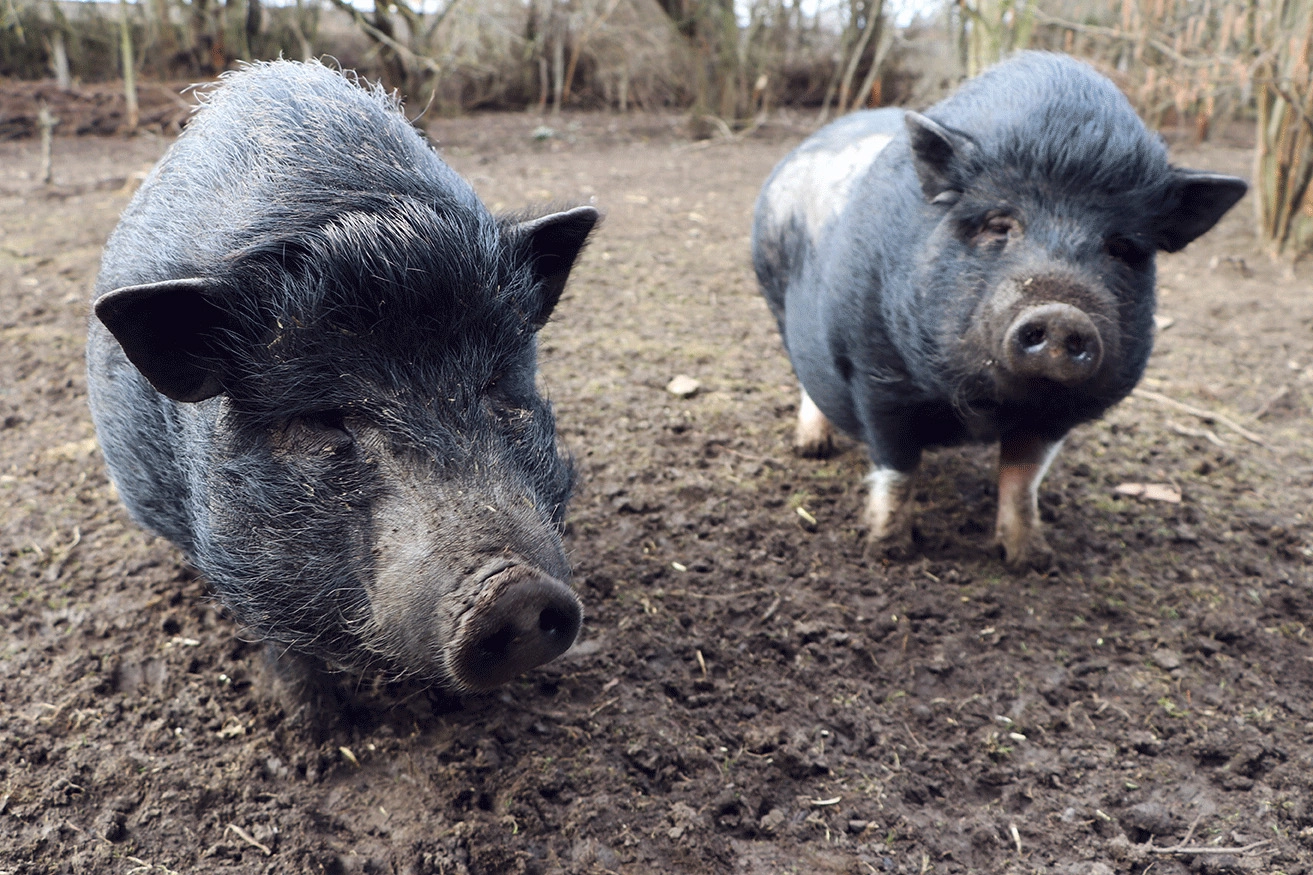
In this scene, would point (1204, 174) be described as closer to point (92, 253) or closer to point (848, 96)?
point (92, 253)

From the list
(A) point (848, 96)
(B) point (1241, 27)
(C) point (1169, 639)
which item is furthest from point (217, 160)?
(A) point (848, 96)

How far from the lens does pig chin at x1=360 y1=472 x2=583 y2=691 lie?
1.90m

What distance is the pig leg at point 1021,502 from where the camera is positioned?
12.1 ft

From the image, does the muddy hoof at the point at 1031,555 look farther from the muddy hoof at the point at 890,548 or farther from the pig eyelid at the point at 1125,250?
the pig eyelid at the point at 1125,250

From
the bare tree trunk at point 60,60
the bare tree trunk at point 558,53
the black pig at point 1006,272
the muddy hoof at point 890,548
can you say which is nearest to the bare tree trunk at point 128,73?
the bare tree trunk at point 60,60

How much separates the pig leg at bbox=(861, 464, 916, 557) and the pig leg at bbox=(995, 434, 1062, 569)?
0.35 m

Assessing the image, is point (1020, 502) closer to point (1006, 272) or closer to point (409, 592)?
point (1006, 272)

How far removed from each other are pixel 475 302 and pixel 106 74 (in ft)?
52.0

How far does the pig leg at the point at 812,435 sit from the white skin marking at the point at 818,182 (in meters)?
0.85

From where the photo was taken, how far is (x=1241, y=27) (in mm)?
7398

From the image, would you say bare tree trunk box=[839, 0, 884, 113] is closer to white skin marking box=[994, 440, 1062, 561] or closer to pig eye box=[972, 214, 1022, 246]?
white skin marking box=[994, 440, 1062, 561]

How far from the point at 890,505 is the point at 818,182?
1469 millimetres

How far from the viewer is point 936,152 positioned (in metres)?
3.17

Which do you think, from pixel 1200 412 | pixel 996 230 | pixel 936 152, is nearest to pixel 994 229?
pixel 996 230
